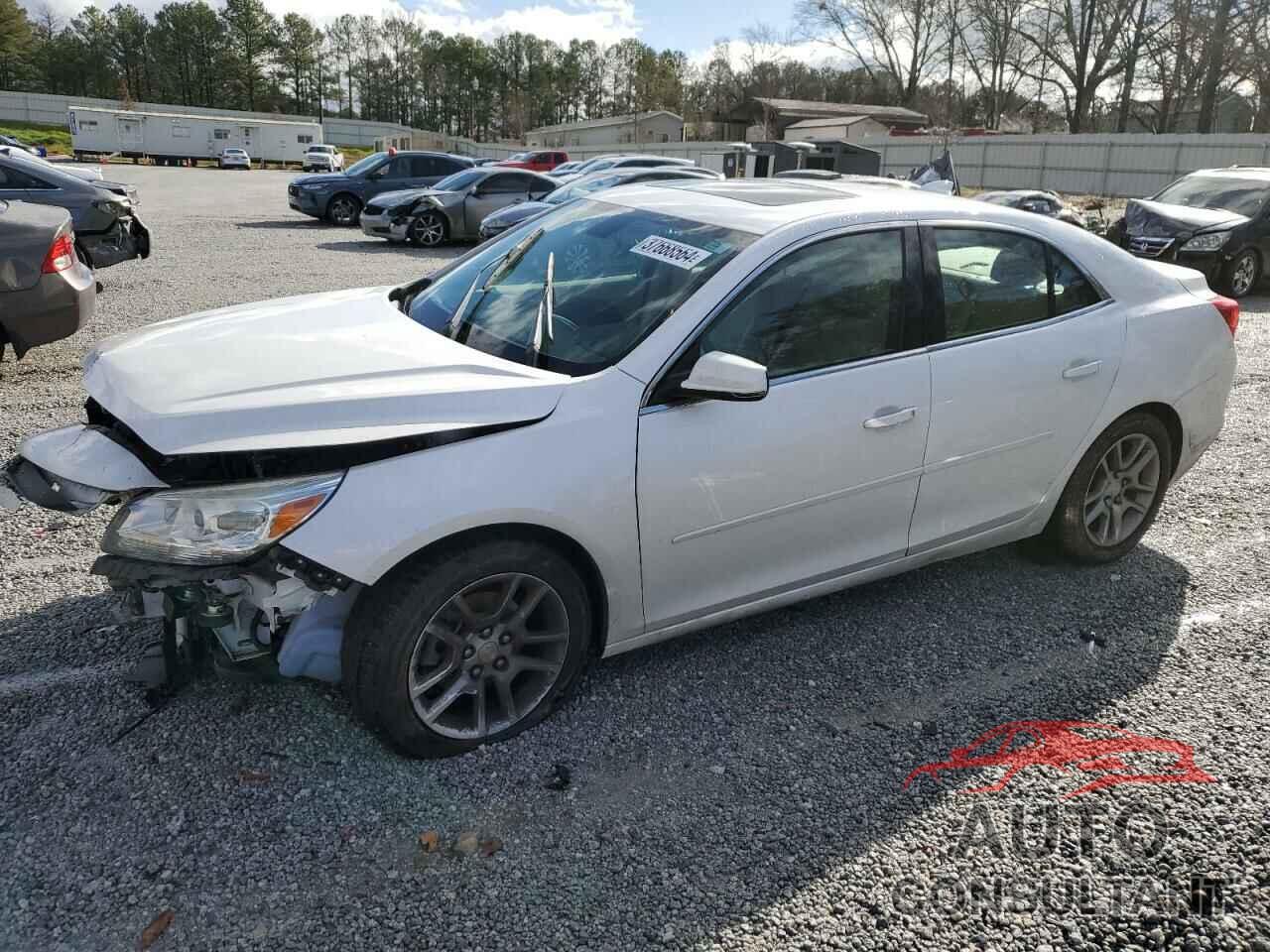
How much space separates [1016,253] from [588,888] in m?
2.85

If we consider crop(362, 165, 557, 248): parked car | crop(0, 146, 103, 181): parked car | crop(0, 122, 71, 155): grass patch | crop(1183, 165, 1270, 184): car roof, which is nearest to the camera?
crop(0, 146, 103, 181): parked car

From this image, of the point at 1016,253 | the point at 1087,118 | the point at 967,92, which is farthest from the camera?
the point at 967,92

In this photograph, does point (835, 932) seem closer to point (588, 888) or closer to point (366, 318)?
point (588, 888)

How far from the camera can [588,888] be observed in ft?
8.02

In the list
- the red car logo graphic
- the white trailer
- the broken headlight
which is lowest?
the red car logo graphic

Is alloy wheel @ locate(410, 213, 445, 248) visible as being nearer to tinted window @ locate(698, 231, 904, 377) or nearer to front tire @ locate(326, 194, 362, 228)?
front tire @ locate(326, 194, 362, 228)

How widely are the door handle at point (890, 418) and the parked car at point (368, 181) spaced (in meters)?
17.8

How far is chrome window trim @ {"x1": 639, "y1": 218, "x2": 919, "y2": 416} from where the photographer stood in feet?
9.59

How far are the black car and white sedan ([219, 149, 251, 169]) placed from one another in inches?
1970

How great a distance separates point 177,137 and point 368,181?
1673 inches

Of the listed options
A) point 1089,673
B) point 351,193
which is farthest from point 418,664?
point 351,193

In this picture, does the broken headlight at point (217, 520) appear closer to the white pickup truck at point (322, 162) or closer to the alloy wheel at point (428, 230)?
the alloy wheel at point (428, 230)

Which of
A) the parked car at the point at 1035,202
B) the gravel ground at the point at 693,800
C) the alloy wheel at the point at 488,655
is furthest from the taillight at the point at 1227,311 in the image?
the parked car at the point at 1035,202

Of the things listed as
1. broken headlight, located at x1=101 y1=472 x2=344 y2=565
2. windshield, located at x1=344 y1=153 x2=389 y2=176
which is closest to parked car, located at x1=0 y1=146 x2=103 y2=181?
windshield, located at x1=344 y1=153 x2=389 y2=176
